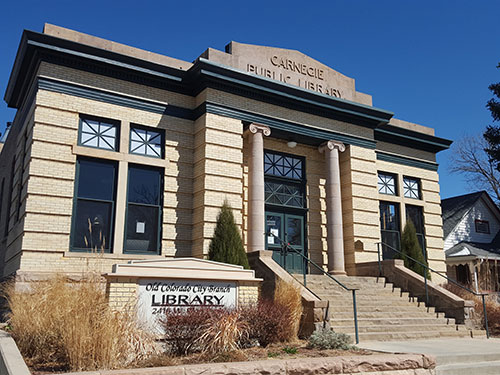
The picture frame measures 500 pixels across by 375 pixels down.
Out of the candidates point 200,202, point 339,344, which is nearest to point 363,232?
point 200,202

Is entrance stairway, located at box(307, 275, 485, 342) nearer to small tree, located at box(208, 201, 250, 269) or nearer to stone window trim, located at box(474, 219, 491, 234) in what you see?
small tree, located at box(208, 201, 250, 269)

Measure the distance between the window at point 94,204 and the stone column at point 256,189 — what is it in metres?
4.48

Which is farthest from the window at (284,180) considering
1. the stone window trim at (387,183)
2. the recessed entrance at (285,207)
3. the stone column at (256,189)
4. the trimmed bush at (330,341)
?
the trimmed bush at (330,341)

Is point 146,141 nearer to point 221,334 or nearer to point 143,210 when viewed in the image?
point 143,210

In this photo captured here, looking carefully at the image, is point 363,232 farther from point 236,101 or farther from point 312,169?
point 236,101

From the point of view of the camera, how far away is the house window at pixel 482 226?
108 feet

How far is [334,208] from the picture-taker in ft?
59.8

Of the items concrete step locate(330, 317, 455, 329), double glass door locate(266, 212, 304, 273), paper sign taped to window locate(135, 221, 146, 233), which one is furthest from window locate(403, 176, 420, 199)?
paper sign taped to window locate(135, 221, 146, 233)

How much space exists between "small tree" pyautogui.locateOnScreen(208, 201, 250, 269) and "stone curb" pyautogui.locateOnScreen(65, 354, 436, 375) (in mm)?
6761

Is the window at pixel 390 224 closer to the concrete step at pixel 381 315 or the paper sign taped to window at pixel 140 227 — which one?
the concrete step at pixel 381 315

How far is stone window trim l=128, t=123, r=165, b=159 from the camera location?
15938mm

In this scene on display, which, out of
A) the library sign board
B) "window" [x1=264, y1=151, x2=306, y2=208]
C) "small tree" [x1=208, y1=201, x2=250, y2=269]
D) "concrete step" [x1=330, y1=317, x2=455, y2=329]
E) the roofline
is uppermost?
the roofline

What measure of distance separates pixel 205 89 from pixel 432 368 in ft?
37.3

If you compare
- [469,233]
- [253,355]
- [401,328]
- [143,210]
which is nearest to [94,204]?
[143,210]
